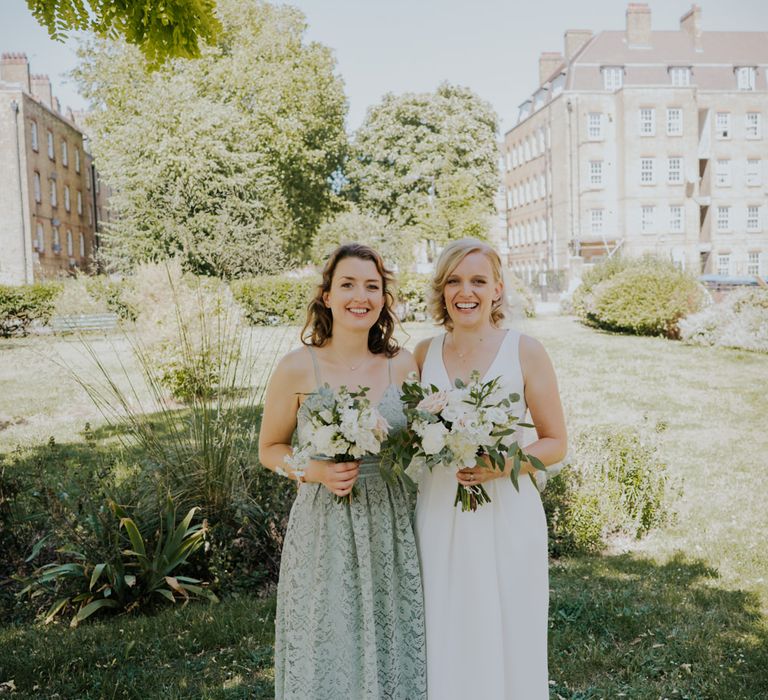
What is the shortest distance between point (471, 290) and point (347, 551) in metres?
1.21

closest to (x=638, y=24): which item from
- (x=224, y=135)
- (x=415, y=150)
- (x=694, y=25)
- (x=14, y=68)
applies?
(x=694, y=25)

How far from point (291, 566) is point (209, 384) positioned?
3374 mm

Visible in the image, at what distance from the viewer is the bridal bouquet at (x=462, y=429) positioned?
2.57m

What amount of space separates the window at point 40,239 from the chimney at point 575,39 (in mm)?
35718

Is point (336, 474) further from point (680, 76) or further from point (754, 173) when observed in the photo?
point (754, 173)

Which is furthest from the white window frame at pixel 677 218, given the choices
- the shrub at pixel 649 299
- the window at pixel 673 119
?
the shrub at pixel 649 299

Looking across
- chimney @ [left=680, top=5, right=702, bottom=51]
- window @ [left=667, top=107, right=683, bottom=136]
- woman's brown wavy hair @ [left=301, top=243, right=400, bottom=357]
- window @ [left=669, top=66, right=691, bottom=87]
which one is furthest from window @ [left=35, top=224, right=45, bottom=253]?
chimney @ [left=680, top=5, right=702, bottom=51]

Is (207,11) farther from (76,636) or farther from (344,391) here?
(76,636)

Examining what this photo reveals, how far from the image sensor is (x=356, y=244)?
3074 mm

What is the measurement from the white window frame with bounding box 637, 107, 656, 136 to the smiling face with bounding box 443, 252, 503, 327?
48257 mm

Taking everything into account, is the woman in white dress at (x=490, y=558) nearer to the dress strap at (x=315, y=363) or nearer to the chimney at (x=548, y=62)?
the dress strap at (x=315, y=363)

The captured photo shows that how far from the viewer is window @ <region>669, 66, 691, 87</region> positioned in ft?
157

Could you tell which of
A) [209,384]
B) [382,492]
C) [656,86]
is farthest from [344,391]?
[656,86]

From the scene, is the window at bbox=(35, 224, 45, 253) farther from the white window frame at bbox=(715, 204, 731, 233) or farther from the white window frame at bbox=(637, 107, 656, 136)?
the white window frame at bbox=(715, 204, 731, 233)
